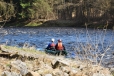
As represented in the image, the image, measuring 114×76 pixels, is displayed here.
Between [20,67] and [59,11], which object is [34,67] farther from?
[59,11]

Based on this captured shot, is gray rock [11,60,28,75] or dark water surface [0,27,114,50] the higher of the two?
gray rock [11,60,28,75]

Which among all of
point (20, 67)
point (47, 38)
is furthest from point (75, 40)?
point (20, 67)

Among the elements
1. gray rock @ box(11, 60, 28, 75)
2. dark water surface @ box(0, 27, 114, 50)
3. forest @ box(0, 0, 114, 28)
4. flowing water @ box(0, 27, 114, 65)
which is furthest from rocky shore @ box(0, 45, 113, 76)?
forest @ box(0, 0, 114, 28)

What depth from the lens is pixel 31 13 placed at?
78.8m

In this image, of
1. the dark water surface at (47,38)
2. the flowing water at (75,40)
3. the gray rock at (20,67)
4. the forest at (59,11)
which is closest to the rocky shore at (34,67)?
the gray rock at (20,67)

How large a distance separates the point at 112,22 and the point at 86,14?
13.4 meters

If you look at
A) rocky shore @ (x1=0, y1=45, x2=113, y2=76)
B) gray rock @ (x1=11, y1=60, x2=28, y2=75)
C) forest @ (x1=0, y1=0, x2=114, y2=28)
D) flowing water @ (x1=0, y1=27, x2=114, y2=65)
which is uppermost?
gray rock @ (x1=11, y1=60, x2=28, y2=75)

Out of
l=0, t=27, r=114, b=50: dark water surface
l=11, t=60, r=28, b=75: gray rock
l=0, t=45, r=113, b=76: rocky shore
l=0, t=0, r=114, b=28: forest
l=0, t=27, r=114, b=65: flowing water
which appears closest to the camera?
l=11, t=60, r=28, b=75: gray rock

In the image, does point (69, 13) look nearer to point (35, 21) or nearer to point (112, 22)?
point (35, 21)

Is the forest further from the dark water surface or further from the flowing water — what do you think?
the flowing water

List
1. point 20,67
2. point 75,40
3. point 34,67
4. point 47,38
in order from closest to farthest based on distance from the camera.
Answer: point 20,67 < point 34,67 < point 75,40 < point 47,38

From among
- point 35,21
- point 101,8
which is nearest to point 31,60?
point 101,8

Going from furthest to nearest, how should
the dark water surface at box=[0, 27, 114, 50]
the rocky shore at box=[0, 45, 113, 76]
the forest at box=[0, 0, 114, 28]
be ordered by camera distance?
the forest at box=[0, 0, 114, 28]
the dark water surface at box=[0, 27, 114, 50]
the rocky shore at box=[0, 45, 113, 76]

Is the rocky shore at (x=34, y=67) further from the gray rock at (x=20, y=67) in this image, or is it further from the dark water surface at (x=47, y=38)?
the dark water surface at (x=47, y=38)
